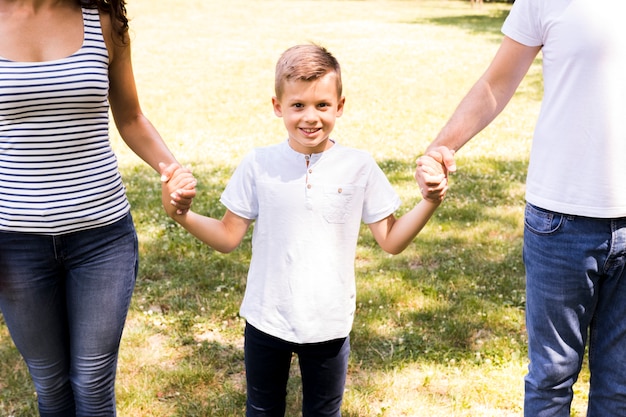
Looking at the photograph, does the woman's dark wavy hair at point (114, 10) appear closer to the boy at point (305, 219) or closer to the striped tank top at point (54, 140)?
the striped tank top at point (54, 140)

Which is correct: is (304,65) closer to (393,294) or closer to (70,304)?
(70,304)

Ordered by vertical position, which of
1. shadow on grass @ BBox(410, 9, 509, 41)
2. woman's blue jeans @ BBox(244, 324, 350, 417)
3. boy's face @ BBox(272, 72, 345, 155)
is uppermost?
boy's face @ BBox(272, 72, 345, 155)

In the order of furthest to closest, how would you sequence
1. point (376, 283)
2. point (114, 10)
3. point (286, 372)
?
point (376, 283)
point (286, 372)
point (114, 10)

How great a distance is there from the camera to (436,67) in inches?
643

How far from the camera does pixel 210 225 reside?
8.41 feet

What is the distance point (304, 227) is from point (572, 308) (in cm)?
94

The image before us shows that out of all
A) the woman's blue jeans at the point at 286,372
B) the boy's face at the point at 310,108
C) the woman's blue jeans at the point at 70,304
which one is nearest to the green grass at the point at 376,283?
the woman's blue jeans at the point at 286,372

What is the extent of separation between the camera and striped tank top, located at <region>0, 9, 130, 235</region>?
2.26m

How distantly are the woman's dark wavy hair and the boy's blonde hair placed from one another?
54 cm

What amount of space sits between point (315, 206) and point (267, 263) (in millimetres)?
263

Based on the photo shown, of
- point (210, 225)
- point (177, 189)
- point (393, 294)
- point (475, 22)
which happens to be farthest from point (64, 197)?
point (475, 22)

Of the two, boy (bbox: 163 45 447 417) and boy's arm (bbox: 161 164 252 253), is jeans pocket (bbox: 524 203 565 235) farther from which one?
boy's arm (bbox: 161 164 252 253)

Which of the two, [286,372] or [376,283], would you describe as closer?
[286,372]

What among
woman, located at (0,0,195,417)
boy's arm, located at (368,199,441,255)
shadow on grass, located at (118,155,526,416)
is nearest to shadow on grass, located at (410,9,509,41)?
shadow on grass, located at (118,155,526,416)
